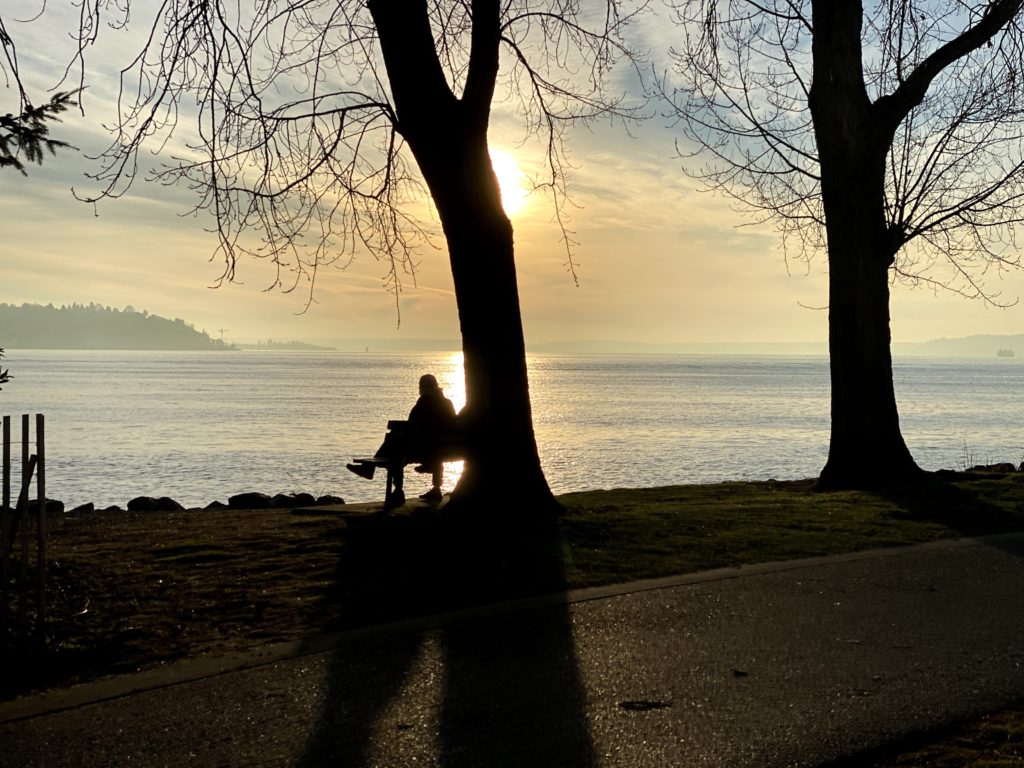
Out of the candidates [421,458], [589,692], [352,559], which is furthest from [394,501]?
[589,692]

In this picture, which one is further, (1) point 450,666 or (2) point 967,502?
(2) point 967,502

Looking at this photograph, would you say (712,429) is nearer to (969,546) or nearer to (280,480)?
(280,480)

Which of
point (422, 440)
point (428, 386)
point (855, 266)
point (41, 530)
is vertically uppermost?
point (855, 266)

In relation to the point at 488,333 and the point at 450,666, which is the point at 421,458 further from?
the point at 450,666

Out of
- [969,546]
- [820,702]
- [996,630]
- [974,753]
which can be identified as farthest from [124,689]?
[969,546]

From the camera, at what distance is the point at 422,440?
1123 centimetres

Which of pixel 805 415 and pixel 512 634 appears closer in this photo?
pixel 512 634

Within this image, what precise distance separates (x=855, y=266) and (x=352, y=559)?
938 cm

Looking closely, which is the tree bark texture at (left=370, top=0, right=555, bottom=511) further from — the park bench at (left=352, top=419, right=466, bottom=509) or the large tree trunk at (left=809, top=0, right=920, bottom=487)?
the large tree trunk at (left=809, top=0, right=920, bottom=487)

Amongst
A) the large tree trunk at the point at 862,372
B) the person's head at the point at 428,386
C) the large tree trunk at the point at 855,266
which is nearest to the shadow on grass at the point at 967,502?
the large tree trunk at the point at 862,372

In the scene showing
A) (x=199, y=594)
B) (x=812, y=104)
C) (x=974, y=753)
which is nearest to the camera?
(x=974, y=753)

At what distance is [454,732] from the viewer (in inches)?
175

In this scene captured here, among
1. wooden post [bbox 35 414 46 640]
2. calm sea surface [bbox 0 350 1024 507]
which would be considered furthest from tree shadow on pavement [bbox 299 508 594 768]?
calm sea surface [bbox 0 350 1024 507]

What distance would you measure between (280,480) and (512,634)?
2568 centimetres
